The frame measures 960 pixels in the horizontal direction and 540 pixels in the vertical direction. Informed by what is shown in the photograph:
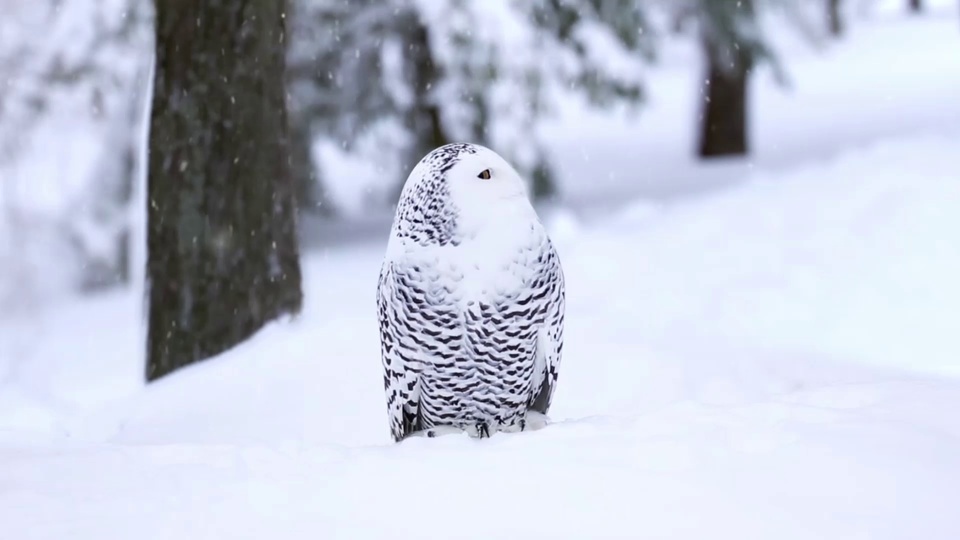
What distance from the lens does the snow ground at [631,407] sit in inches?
102

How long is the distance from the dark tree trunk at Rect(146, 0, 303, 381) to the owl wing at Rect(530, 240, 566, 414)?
6.91 ft

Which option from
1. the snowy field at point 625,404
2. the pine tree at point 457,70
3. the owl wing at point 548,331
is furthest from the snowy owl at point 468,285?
the pine tree at point 457,70

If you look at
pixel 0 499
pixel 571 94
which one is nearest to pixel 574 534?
pixel 0 499

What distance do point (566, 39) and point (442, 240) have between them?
24.1ft

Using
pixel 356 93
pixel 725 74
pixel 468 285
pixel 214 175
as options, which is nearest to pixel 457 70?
pixel 356 93

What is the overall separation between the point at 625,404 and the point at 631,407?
0.21ft

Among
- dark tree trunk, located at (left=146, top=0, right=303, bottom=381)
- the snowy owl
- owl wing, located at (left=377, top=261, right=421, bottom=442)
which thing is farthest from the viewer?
dark tree trunk, located at (left=146, top=0, right=303, bottom=381)

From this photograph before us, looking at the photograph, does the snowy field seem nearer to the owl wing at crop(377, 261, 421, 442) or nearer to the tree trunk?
the owl wing at crop(377, 261, 421, 442)

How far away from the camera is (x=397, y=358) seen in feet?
10.7

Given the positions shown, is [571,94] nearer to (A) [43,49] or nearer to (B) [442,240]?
(A) [43,49]

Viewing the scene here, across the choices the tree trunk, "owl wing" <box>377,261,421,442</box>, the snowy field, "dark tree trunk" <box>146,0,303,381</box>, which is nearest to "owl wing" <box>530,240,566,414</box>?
the snowy field

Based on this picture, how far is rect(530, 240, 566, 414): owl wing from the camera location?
3.13 metres

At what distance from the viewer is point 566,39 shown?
1011cm

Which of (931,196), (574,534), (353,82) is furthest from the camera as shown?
(353,82)
